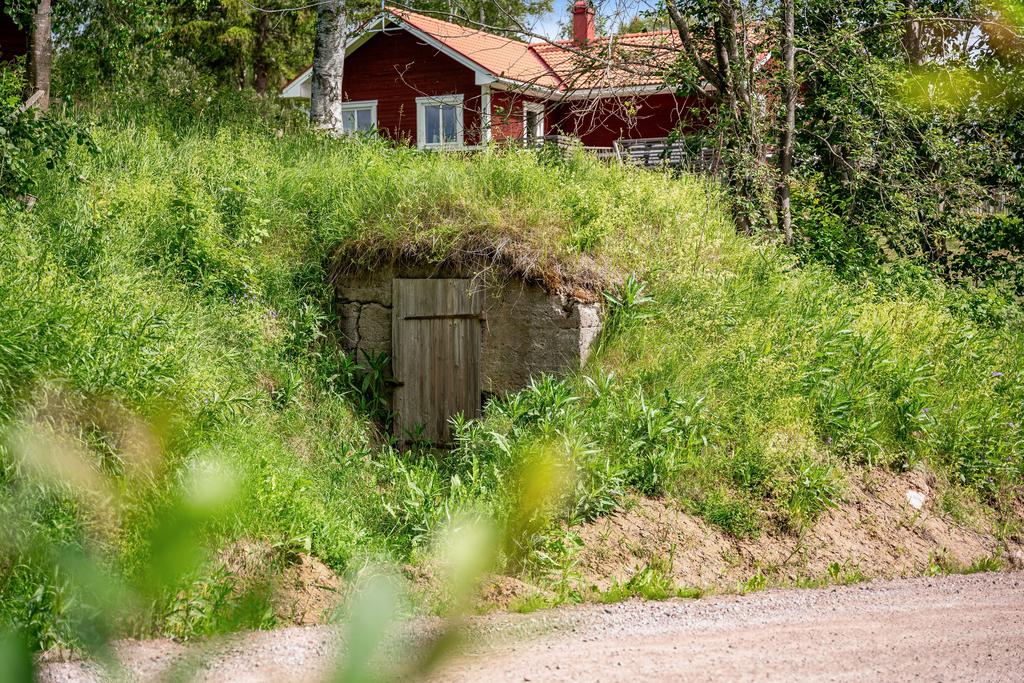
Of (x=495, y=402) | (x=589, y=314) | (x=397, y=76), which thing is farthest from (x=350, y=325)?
(x=397, y=76)

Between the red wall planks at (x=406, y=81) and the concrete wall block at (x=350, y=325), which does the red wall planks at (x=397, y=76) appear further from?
the concrete wall block at (x=350, y=325)

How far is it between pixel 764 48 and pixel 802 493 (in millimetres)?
6293

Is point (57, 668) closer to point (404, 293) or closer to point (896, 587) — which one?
point (896, 587)

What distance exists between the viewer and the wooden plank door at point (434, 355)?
8.01 m

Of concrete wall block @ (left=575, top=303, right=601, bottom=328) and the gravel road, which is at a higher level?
concrete wall block @ (left=575, top=303, right=601, bottom=328)

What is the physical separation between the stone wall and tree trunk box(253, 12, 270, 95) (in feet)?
65.8

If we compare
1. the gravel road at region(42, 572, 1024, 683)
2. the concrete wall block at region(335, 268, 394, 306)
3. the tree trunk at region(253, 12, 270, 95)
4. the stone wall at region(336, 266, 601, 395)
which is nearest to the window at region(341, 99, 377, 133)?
the tree trunk at region(253, 12, 270, 95)

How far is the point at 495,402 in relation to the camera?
7.34m

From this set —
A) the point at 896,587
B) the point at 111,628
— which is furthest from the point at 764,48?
the point at 111,628

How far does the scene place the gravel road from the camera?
4754 mm

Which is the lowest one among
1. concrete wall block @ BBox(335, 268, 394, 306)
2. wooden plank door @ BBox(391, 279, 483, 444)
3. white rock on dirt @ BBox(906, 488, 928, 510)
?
white rock on dirt @ BBox(906, 488, 928, 510)

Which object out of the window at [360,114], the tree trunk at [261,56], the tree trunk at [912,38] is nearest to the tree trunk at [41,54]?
the tree trunk at [912,38]

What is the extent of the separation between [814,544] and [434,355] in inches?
130

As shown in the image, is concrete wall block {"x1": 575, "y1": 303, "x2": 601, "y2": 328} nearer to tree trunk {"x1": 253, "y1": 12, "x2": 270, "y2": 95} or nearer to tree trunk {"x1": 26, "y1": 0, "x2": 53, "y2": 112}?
tree trunk {"x1": 26, "y1": 0, "x2": 53, "y2": 112}
